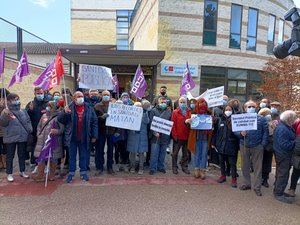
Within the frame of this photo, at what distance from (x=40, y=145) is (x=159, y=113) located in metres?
2.90

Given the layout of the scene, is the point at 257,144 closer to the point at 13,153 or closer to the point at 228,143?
the point at 228,143

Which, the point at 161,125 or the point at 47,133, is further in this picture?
the point at 161,125

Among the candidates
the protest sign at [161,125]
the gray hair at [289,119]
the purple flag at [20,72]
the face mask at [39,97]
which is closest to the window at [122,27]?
the face mask at [39,97]

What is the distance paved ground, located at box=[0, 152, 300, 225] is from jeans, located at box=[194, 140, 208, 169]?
0.46 m

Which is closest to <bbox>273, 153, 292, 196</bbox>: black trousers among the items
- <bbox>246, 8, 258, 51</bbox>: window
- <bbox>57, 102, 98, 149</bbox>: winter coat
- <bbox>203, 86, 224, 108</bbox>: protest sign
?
<bbox>203, 86, 224, 108</bbox>: protest sign

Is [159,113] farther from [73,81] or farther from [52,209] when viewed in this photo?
[73,81]

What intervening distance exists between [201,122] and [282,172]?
208 centimetres

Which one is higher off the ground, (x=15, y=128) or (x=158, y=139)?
(x=15, y=128)

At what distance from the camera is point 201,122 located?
303 inches

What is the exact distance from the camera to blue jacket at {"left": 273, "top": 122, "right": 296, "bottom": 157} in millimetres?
6395

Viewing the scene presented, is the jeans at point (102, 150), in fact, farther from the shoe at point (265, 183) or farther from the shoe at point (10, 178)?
the shoe at point (265, 183)

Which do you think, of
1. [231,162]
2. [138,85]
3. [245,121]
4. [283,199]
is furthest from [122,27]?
[283,199]

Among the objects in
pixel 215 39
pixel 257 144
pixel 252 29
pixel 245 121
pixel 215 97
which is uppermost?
pixel 252 29

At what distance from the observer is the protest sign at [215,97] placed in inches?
314
